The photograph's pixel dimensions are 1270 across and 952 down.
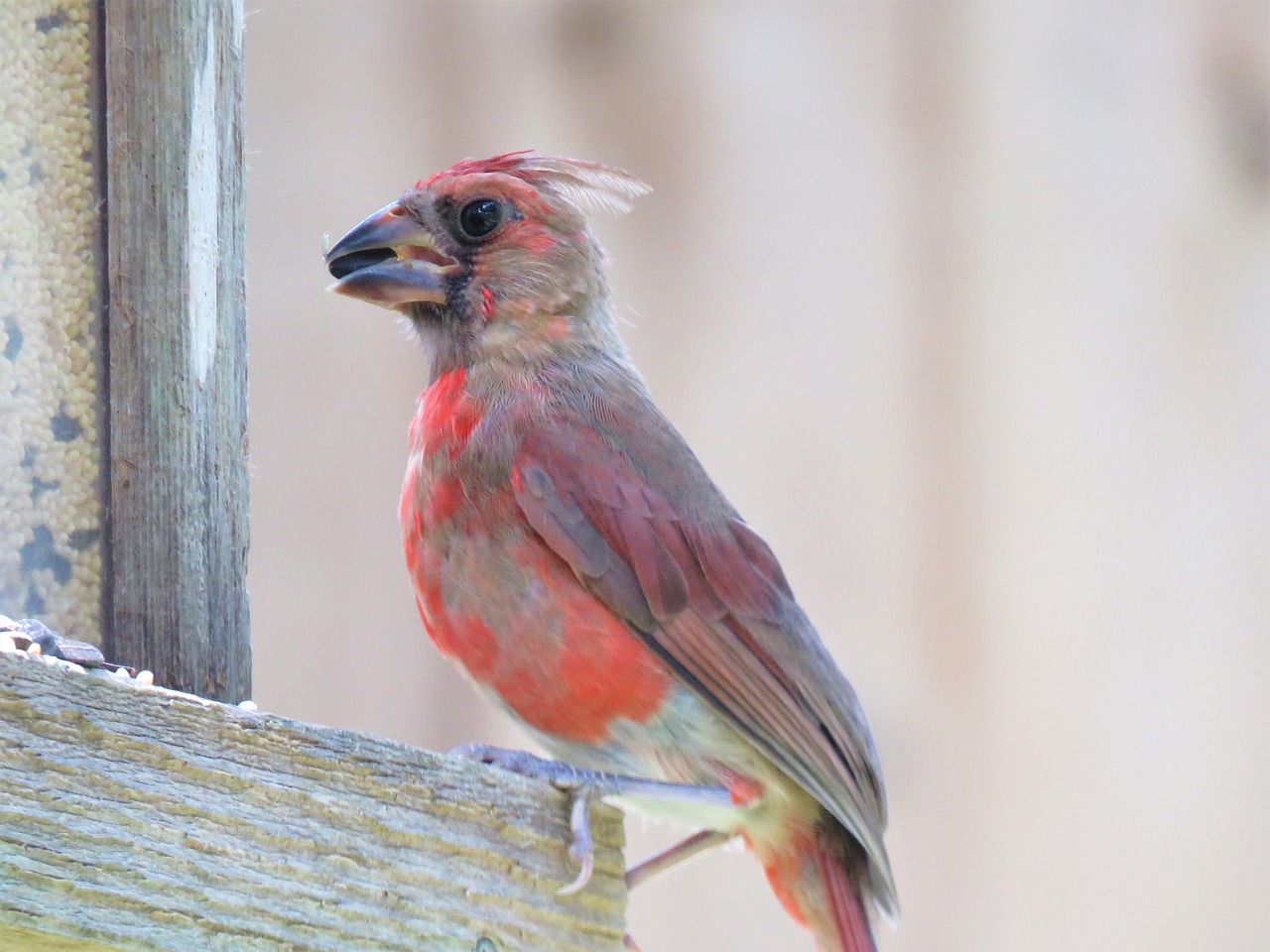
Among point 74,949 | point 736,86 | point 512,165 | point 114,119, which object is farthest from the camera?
point 736,86

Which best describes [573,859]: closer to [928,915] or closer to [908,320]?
[928,915]

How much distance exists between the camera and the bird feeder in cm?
193

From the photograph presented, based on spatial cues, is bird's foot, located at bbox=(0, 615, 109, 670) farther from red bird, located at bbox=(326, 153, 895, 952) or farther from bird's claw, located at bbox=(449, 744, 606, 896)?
red bird, located at bbox=(326, 153, 895, 952)

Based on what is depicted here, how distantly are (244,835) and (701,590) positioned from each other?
1118mm

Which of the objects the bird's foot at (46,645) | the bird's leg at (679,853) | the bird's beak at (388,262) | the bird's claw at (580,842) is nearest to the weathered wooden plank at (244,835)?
the bird's claw at (580,842)

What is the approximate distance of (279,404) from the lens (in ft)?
9.76

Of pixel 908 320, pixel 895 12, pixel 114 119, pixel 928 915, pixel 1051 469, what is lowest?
pixel 928 915

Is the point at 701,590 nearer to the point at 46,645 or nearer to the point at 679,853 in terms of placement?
the point at 679,853

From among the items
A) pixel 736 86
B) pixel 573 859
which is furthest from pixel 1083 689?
pixel 573 859

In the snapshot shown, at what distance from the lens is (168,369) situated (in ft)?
6.54

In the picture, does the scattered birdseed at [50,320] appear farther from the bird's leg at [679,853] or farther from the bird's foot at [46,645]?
the bird's leg at [679,853]

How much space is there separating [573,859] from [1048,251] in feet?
5.81

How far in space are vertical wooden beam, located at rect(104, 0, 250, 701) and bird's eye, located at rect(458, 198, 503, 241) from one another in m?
0.69

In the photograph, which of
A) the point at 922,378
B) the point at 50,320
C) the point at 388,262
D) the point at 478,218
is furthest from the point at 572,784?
the point at 922,378
